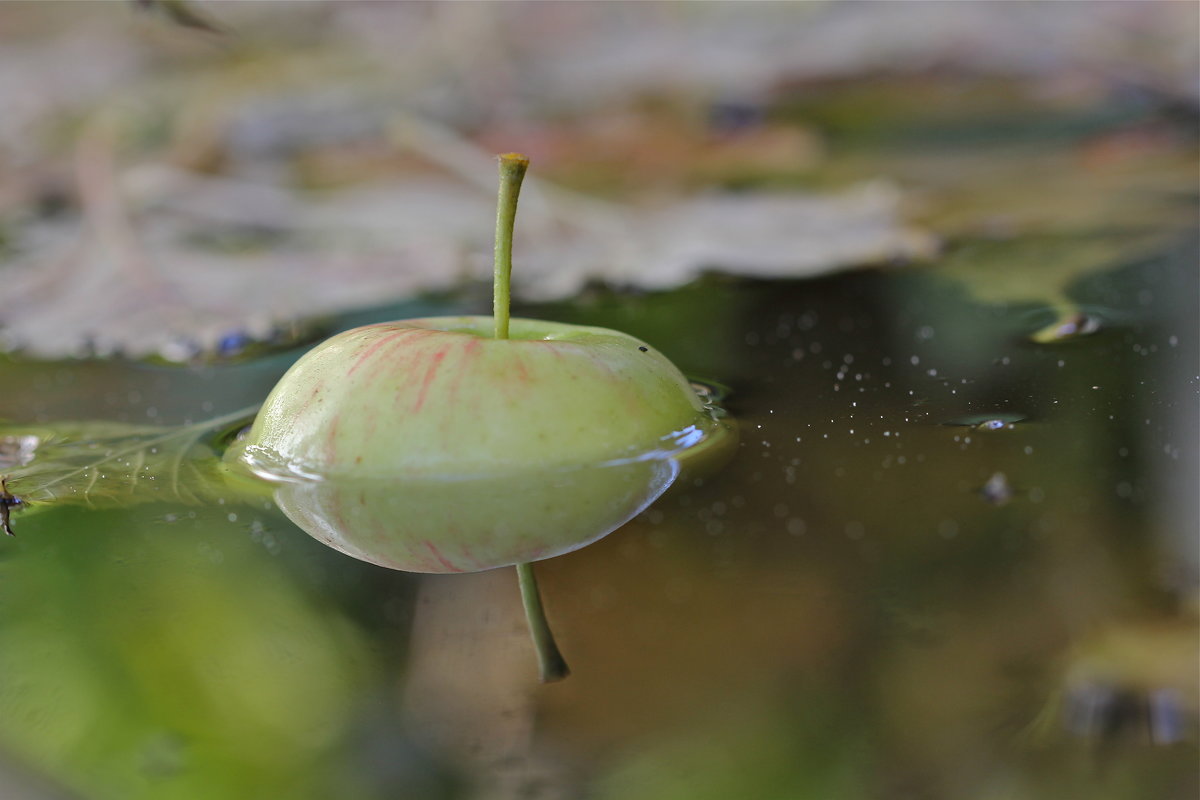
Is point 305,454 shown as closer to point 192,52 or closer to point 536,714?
point 536,714

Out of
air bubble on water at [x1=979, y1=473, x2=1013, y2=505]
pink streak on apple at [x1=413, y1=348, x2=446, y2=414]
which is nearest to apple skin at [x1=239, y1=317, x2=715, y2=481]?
pink streak on apple at [x1=413, y1=348, x2=446, y2=414]

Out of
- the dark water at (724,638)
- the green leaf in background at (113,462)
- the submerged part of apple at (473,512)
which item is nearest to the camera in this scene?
the dark water at (724,638)

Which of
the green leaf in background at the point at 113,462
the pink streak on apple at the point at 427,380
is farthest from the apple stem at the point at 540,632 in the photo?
the green leaf in background at the point at 113,462

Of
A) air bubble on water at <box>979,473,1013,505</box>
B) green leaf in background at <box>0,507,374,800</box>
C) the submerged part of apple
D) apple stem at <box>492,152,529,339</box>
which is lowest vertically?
green leaf in background at <box>0,507,374,800</box>

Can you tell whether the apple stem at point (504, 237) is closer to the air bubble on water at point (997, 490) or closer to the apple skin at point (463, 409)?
the apple skin at point (463, 409)

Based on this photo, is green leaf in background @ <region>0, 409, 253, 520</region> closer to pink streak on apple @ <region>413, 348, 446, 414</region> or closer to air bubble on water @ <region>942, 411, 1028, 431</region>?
pink streak on apple @ <region>413, 348, 446, 414</region>

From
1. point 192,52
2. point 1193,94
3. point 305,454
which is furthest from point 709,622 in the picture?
point 192,52

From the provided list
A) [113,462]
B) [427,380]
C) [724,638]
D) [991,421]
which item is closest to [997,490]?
[991,421]
